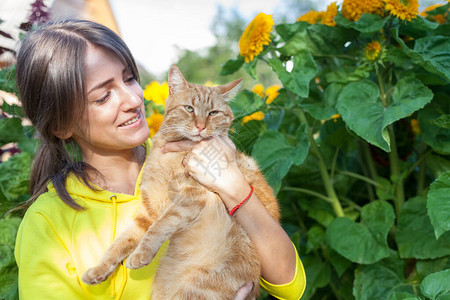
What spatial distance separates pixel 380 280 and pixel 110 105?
4.27ft

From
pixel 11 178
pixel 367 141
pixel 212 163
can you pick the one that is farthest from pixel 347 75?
pixel 11 178

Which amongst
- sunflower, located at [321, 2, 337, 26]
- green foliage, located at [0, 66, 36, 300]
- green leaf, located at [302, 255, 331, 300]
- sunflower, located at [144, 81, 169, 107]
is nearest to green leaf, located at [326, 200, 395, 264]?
green leaf, located at [302, 255, 331, 300]

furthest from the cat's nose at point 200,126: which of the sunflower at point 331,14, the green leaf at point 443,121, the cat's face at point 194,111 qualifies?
the green leaf at point 443,121

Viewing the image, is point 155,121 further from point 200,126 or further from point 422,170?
point 422,170

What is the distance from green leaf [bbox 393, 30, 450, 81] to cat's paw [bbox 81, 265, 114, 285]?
53.4 inches

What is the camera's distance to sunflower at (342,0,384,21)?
1687mm

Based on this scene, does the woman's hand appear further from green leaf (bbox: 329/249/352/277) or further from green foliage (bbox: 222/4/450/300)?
green leaf (bbox: 329/249/352/277)

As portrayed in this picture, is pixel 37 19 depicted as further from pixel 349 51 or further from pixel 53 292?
pixel 349 51

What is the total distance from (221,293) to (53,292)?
53 cm

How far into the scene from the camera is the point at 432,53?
5.29 ft

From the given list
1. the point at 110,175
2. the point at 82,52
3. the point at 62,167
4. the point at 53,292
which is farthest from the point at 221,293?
the point at 82,52

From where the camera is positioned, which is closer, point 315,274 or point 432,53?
point 432,53

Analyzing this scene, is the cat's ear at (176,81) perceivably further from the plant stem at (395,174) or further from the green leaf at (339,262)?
the green leaf at (339,262)

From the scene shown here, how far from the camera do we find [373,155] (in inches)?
82.8
